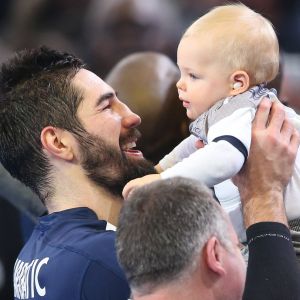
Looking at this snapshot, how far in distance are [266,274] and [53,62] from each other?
732 millimetres

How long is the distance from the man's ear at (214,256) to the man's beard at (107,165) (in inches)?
23.7

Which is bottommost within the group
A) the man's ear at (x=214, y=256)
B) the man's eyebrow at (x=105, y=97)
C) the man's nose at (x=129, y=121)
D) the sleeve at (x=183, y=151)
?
the sleeve at (x=183, y=151)

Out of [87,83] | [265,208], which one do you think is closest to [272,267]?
[265,208]

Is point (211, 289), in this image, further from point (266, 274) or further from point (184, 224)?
point (266, 274)

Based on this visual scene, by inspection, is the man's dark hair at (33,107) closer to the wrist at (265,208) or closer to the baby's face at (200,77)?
the baby's face at (200,77)

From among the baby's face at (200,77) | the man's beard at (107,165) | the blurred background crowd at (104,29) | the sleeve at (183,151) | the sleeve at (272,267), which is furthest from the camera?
the blurred background crowd at (104,29)

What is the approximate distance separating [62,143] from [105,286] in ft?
1.29

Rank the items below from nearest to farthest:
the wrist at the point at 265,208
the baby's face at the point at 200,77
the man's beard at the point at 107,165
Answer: the wrist at the point at 265,208 < the baby's face at the point at 200,77 < the man's beard at the point at 107,165

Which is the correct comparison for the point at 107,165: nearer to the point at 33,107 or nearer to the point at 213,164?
the point at 33,107

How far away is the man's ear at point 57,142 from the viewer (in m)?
1.79

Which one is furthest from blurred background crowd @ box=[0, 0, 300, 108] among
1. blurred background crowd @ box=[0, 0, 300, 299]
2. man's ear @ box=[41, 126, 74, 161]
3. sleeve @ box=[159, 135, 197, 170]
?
man's ear @ box=[41, 126, 74, 161]

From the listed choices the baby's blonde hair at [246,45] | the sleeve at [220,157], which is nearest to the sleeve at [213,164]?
the sleeve at [220,157]

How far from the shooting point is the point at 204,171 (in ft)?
5.05

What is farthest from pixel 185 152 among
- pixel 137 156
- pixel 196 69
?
pixel 196 69
